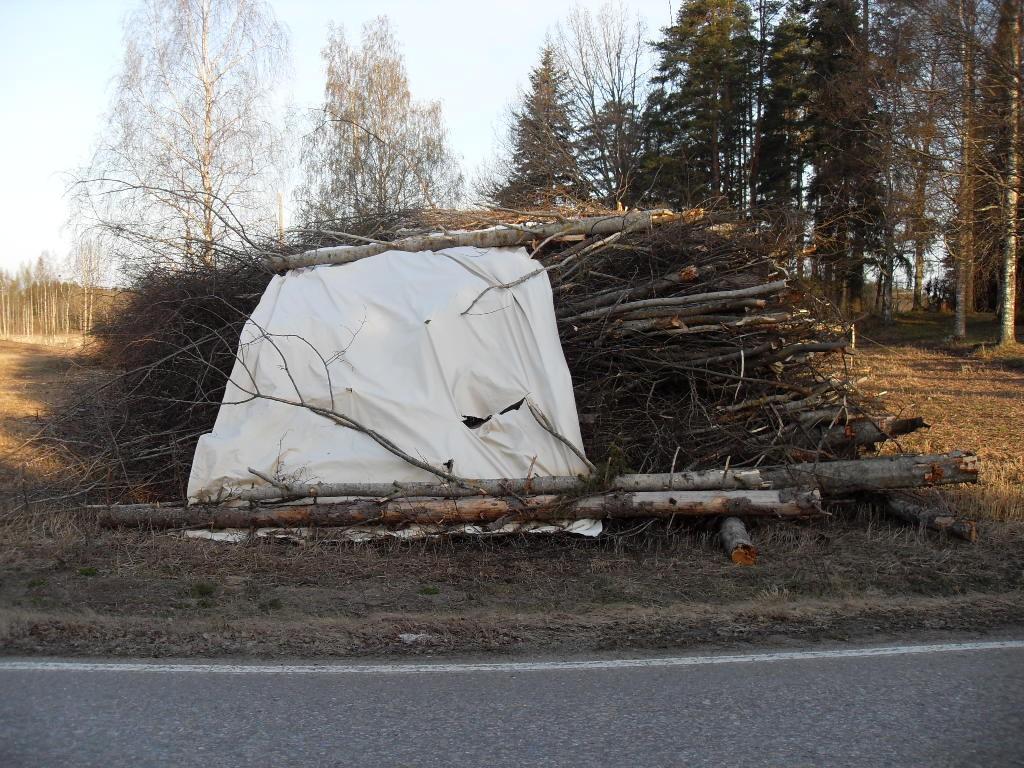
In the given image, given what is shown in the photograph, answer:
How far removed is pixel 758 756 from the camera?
10.4ft

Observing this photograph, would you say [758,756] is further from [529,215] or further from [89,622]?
[529,215]

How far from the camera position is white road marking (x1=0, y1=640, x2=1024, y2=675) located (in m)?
4.18

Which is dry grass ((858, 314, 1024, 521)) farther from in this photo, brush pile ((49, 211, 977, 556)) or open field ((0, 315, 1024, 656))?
brush pile ((49, 211, 977, 556))

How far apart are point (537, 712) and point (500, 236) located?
6413 millimetres

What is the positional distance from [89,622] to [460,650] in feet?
7.63

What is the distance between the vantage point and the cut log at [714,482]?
23.1 ft

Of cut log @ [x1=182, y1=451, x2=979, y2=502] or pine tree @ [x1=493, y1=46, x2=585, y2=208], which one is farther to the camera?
pine tree @ [x1=493, y1=46, x2=585, y2=208]

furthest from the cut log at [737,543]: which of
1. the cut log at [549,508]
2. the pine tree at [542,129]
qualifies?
the pine tree at [542,129]

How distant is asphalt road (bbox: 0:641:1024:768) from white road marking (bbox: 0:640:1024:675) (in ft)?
0.05

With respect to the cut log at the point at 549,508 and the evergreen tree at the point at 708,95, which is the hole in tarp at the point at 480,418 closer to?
the cut log at the point at 549,508

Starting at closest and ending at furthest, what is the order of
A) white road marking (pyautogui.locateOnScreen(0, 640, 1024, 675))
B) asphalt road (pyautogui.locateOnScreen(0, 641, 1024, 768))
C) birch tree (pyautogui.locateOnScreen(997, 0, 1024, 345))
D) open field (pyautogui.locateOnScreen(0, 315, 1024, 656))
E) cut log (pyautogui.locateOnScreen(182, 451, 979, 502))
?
asphalt road (pyautogui.locateOnScreen(0, 641, 1024, 768)) → white road marking (pyautogui.locateOnScreen(0, 640, 1024, 675)) → open field (pyautogui.locateOnScreen(0, 315, 1024, 656)) → cut log (pyautogui.locateOnScreen(182, 451, 979, 502)) → birch tree (pyautogui.locateOnScreen(997, 0, 1024, 345))

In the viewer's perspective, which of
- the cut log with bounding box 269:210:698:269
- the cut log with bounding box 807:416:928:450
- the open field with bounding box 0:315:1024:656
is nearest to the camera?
the open field with bounding box 0:315:1024:656

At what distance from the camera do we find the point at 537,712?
360 centimetres

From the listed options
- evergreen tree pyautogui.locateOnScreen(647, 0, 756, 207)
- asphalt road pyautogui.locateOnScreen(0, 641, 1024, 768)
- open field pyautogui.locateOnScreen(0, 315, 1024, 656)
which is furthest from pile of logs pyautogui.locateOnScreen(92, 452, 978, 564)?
evergreen tree pyautogui.locateOnScreen(647, 0, 756, 207)
